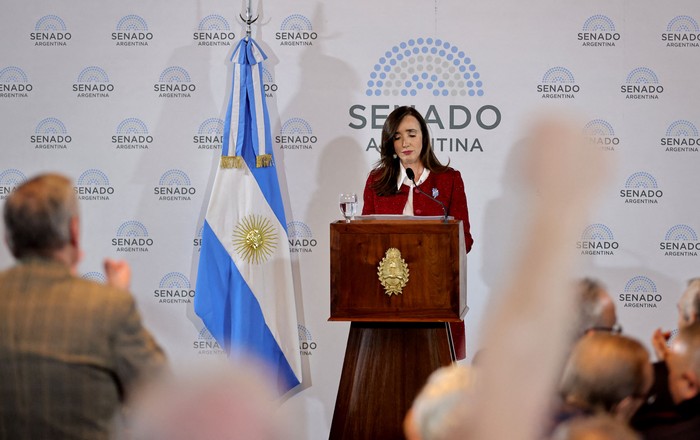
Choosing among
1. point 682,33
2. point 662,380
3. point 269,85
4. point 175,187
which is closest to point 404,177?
point 269,85

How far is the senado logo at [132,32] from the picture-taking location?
655 centimetres

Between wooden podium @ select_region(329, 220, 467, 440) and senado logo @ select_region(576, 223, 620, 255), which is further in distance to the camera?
senado logo @ select_region(576, 223, 620, 255)

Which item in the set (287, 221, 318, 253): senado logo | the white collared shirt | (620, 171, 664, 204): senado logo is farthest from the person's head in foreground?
(620, 171, 664, 204): senado logo

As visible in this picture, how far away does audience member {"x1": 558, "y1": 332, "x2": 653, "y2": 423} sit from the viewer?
1.99m

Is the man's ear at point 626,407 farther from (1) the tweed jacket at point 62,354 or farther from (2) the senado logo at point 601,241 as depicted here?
(2) the senado logo at point 601,241

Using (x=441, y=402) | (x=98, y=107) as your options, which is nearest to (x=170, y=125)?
(x=98, y=107)

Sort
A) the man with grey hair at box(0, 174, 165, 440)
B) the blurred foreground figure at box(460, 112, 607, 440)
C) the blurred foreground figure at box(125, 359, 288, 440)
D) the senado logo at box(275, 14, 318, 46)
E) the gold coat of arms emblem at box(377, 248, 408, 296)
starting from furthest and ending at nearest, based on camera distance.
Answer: the senado logo at box(275, 14, 318, 46)
the gold coat of arms emblem at box(377, 248, 408, 296)
the man with grey hair at box(0, 174, 165, 440)
the blurred foreground figure at box(125, 359, 288, 440)
the blurred foreground figure at box(460, 112, 607, 440)

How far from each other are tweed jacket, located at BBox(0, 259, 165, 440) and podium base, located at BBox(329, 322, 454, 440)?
221 centimetres

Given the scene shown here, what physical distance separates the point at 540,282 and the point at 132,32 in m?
6.22

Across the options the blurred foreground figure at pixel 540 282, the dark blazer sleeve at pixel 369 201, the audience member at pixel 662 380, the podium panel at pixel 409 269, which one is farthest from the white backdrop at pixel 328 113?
the blurred foreground figure at pixel 540 282

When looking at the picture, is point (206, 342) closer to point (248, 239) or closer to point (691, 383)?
point (248, 239)

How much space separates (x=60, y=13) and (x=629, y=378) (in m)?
5.71

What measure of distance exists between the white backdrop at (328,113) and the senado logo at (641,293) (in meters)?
0.01

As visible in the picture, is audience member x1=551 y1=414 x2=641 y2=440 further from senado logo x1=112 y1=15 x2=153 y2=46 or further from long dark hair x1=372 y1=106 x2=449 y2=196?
senado logo x1=112 y1=15 x2=153 y2=46
